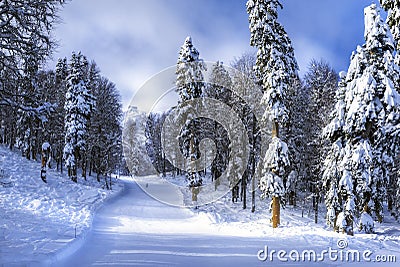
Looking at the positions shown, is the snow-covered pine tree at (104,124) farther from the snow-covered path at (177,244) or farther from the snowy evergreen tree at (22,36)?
the snowy evergreen tree at (22,36)

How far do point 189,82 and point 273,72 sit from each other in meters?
10.8

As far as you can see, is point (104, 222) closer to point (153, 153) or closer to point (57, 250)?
point (57, 250)

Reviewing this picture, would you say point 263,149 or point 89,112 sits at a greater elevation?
point 89,112

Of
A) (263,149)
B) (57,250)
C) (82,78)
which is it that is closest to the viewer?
(57,250)

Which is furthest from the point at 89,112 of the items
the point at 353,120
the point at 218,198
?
the point at 353,120

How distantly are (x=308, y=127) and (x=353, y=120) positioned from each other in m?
15.4

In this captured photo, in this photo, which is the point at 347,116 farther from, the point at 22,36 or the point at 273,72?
the point at 22,36

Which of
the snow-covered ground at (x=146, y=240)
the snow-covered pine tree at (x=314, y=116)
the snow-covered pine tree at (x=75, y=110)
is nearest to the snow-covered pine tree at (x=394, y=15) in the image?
the snow-covered ground at (x=146, y=240)

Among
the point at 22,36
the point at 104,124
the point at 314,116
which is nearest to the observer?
the point at 22,36

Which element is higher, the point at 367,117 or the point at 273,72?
the point at 273,72

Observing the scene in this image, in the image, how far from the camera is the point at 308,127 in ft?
104

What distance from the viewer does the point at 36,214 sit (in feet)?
51.2

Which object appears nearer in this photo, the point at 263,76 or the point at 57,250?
the point at 57,250

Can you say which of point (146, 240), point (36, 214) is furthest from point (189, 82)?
point (146, 240)
